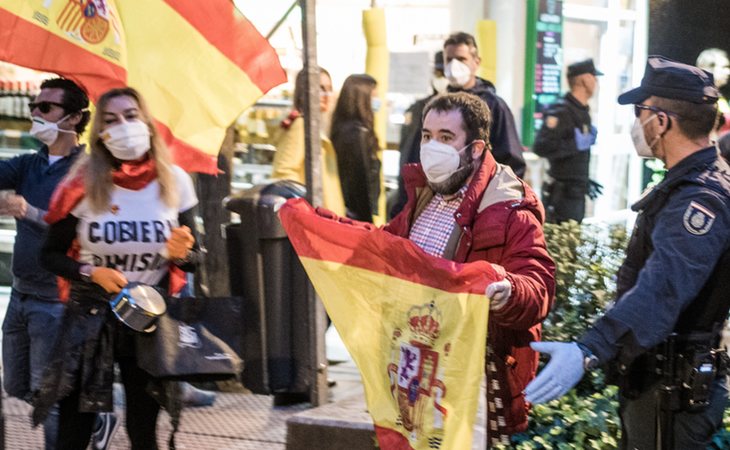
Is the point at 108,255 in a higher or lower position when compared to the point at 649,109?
lower

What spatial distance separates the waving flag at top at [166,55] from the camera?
6.37m

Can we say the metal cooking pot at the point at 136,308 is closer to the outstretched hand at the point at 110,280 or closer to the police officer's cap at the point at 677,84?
the outstretched hand at the point at 110,280

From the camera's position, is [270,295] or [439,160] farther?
[270,295]

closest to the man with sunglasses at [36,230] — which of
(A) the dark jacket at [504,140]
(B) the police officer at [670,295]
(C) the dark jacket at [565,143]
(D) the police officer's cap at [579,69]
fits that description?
(A) the dark jacket at [504,140]

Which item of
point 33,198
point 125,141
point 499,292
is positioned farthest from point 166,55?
point 499,292

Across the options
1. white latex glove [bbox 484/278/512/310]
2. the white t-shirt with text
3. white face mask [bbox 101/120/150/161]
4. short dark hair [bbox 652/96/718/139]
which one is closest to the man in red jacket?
white latex glove [bbox 484/278/512/310]

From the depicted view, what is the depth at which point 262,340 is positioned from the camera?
733 centimetres

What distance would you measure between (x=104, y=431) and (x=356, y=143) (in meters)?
3.13

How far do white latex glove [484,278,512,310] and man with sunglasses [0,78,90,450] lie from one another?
104 inches

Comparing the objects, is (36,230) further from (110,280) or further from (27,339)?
(110,280)

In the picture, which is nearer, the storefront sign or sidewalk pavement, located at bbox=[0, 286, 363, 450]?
sidewalk pavement, located at bbox=[0, 286, 363, 450]

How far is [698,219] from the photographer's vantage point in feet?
12.5

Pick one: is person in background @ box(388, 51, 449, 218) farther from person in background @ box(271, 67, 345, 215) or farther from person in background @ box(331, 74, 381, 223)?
person in background @ box(271, 67, 345, 215)

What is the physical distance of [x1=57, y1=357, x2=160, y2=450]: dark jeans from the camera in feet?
17.1
